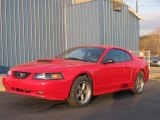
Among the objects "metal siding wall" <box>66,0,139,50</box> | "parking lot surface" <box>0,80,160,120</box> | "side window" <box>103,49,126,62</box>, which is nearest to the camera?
"parking lot surface" <box>0,80,160,120</box>

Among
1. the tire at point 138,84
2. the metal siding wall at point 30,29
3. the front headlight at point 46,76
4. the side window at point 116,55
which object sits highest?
the metal siding wall at point 30,29

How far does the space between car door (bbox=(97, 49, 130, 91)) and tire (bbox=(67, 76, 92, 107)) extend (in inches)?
22.6

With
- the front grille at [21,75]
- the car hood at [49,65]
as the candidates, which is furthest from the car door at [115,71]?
the front grille at [21,75]

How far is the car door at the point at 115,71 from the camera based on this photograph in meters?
9.69

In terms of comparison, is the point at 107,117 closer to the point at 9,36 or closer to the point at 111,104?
the point at 111,104

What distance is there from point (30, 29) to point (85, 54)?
7640 mm

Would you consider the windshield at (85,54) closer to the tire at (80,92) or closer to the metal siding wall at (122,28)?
the tire at (80,92)

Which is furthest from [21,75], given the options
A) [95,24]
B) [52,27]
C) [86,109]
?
[95,24]

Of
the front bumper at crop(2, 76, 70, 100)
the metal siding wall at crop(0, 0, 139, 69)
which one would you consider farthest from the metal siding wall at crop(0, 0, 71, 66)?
the front bumper at crop(2, 76, 70, 100)

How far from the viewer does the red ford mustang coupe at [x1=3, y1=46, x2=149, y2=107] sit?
8.35 m

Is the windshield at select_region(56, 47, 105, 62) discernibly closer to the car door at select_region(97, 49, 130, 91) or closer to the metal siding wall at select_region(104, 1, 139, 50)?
the car door at select_region(97, 49, 130, 91)

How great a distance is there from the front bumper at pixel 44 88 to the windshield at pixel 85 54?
1441 mm

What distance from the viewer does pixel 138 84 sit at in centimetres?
1137

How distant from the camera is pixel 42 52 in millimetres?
18016
